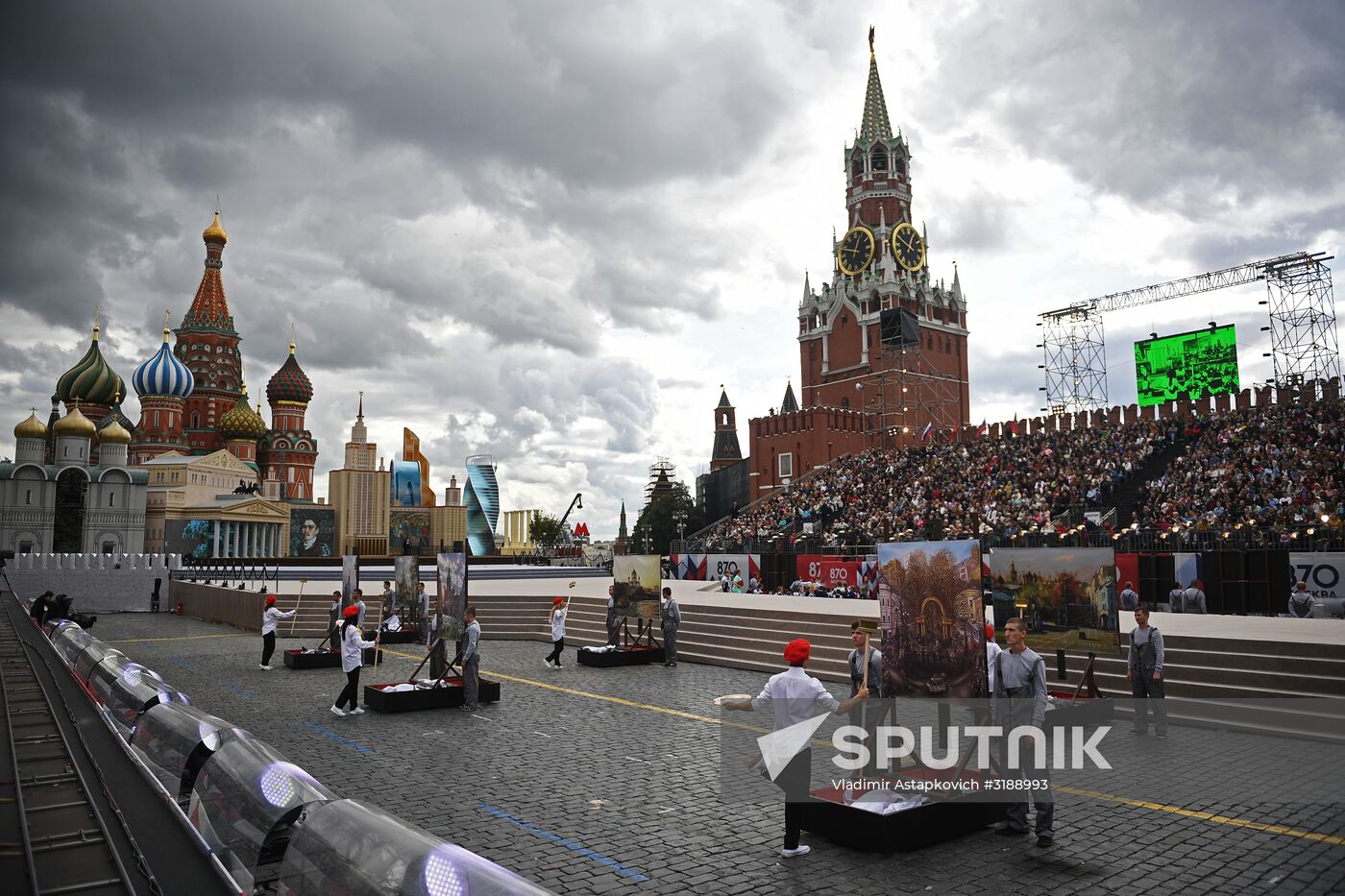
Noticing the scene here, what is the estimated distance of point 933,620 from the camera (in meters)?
8.80

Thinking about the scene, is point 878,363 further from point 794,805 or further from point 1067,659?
point 794,805

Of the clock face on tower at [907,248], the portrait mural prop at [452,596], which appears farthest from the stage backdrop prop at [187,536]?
the clock face on tower at [907,248]

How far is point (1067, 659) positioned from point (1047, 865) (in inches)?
305

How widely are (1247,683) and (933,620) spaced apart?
648 cm

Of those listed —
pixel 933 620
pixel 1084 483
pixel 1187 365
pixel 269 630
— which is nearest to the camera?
pixel 933 620

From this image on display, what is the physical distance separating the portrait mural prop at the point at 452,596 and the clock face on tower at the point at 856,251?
7201cm

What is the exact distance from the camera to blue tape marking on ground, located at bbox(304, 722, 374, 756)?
1069 cm

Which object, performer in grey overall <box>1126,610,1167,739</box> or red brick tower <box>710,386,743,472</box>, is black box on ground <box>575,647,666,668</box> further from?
red brick tower <box>710,386,743,472</box>

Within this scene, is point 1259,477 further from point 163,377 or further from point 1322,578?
point 163,377

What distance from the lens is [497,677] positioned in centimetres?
1725

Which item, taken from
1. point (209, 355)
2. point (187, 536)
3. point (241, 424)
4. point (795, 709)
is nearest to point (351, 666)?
point (795, 709)

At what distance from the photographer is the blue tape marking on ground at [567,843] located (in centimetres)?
650

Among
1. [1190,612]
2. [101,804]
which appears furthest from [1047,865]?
[1190,612]

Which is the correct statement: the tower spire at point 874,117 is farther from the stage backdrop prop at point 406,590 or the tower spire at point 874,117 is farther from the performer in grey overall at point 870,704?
the performer in grey overall at point 870,704
